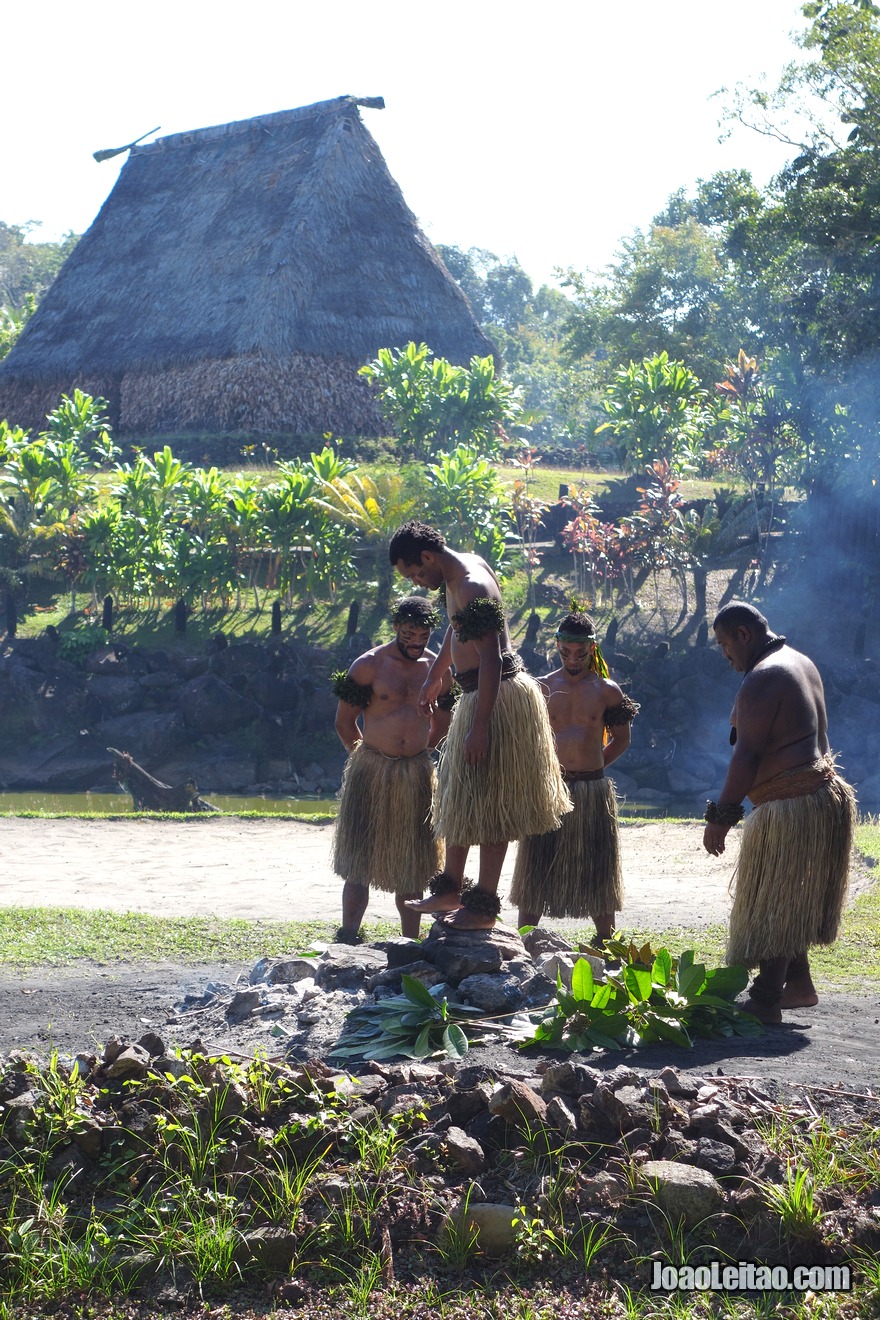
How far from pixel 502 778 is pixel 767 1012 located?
3.87 feet

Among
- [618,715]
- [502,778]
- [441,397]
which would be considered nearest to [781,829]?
[502,778]

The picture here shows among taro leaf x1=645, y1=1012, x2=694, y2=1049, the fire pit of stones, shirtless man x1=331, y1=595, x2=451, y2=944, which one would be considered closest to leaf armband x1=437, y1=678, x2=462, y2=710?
shirtless man x1=331, y1=595, x2=451, y2=944


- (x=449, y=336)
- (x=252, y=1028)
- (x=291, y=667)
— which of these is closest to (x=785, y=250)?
(x=449, y=336)

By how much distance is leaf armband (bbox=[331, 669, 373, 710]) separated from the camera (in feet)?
18.6

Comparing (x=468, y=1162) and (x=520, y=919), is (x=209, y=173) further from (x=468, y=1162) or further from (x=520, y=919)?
(x=468, y=1162)

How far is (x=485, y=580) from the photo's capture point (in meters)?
4.80

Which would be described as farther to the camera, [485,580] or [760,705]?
[485,580]

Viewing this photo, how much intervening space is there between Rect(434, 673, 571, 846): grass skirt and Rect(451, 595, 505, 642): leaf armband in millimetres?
214

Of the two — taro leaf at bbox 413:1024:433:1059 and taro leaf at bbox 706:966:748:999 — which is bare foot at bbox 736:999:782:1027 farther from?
taro leaf at bbox 413:1024:433:1059

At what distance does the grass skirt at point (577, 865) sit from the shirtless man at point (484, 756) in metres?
0.51

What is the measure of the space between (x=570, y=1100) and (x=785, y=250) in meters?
18.4

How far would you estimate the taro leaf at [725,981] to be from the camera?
13.3 feet

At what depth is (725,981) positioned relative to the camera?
406cm

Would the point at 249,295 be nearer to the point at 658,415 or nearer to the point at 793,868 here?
the point at 658,415
